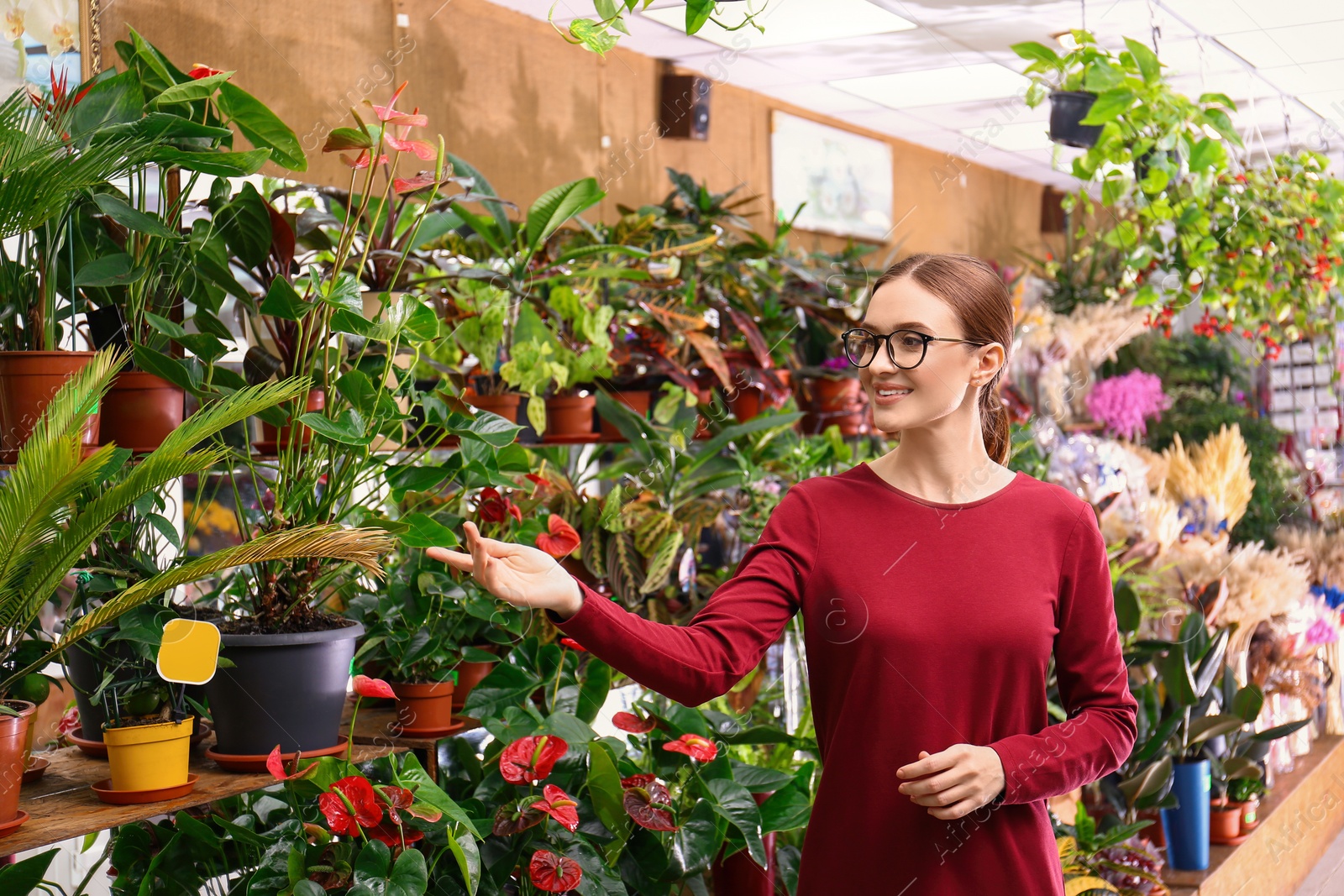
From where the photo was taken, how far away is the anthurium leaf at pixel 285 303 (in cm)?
148

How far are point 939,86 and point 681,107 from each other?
109cm

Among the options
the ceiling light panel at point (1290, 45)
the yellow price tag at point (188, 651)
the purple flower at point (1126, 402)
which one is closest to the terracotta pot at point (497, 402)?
the yellow price tag at point (188, 651)

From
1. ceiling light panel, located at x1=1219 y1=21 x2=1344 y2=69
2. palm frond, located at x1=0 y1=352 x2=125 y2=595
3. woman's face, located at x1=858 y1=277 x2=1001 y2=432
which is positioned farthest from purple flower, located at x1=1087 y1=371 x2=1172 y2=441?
palm frond, located at x1=0 y1=352 x2=125 y2=595

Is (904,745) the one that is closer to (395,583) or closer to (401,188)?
(395,583)

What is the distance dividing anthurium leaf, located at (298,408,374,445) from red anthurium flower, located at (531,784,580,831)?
526 millimetres

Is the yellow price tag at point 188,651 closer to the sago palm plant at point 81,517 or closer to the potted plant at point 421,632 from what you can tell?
the sago palm plant at point 81,517

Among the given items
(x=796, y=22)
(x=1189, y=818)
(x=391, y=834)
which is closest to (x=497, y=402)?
(x=391, y=834)

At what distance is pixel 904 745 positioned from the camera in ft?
4.48

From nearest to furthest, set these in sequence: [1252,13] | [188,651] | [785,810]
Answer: [188,651], [785,810], [1252,13]

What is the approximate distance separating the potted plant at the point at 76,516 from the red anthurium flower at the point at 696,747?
24.2 inches

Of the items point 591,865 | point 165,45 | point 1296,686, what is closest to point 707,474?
point 591,865

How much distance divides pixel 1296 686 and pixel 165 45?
12.0 ft

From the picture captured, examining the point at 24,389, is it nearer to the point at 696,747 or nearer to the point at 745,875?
the point at 696,747

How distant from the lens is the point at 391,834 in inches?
56.6
